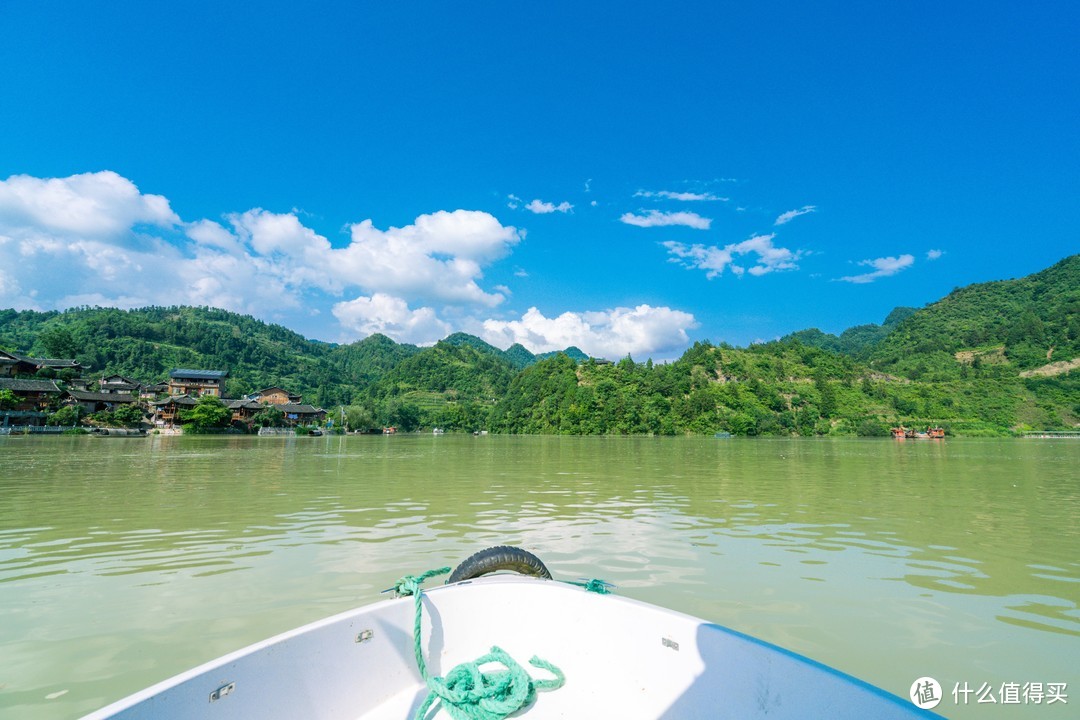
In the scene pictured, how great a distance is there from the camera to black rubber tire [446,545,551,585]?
14.8ft

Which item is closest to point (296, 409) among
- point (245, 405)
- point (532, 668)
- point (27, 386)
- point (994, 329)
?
point (245, 405)

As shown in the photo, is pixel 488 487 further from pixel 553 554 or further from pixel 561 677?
pixel 561 677

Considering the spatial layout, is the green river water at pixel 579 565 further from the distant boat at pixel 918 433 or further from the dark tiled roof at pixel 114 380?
the distant boat at pixel 918 433

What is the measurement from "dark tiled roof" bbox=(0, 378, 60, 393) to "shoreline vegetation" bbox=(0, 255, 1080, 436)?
3403cm

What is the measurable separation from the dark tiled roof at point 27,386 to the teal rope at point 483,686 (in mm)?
73607

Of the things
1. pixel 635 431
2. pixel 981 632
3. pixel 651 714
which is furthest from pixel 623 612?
pixel 635 431

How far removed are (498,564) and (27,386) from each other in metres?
73.8

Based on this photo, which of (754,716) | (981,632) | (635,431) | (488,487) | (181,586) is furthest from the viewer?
(635,431)

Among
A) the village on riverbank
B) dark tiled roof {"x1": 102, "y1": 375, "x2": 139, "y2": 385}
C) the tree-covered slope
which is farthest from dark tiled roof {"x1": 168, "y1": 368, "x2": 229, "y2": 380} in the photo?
the tree-covered slope

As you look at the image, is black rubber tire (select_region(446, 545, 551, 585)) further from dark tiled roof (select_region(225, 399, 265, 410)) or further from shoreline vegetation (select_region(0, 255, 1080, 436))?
shoreline vegetation (select_region(0, 255, 1080, 436))

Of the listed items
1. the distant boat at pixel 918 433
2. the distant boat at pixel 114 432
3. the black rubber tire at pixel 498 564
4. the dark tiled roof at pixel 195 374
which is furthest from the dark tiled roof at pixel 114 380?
the distant boat at pixel 918 433

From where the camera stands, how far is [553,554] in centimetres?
786

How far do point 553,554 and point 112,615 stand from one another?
5278 millimetres

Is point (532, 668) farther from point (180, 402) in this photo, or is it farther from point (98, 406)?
point (180, 402)
